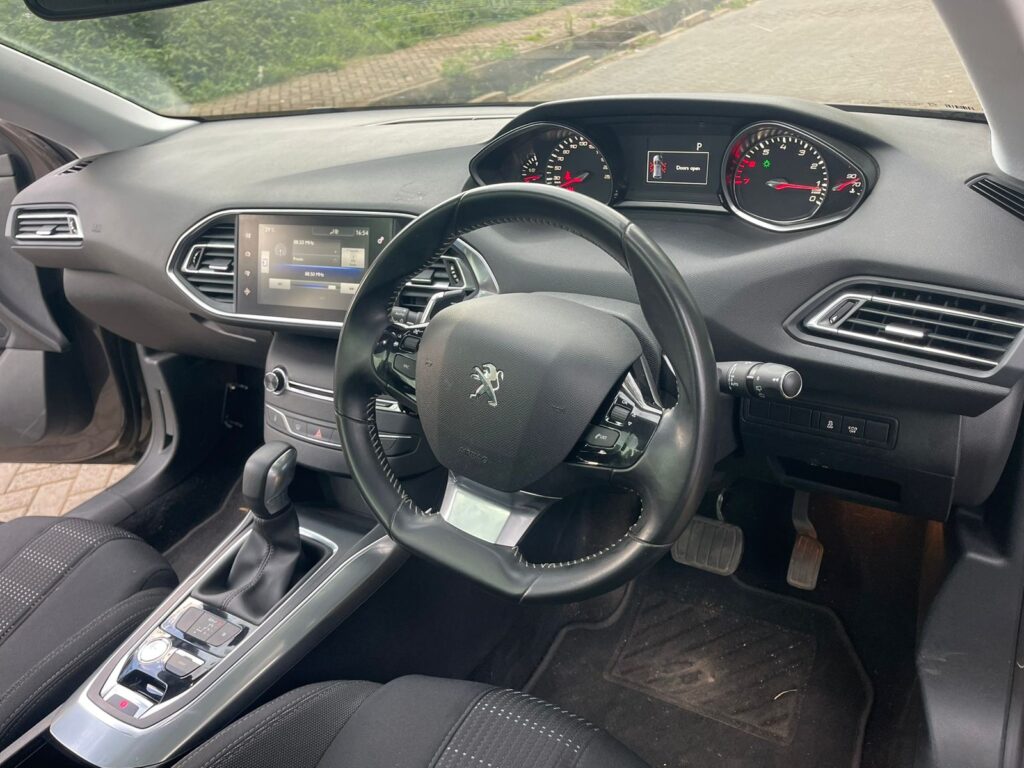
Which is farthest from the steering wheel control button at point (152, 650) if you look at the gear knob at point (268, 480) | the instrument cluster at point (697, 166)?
the instrument cluster at point (697, 166)

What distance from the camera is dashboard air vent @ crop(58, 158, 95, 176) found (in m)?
2.32

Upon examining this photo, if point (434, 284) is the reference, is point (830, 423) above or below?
below

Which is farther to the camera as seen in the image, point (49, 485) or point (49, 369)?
point (49, 485)

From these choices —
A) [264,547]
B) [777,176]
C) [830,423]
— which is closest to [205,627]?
[264,547]

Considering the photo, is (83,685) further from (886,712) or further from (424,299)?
(886,712)

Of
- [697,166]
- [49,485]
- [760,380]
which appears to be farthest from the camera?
[49,485]

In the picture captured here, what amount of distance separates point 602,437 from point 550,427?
7cm

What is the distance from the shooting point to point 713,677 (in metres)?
2.00

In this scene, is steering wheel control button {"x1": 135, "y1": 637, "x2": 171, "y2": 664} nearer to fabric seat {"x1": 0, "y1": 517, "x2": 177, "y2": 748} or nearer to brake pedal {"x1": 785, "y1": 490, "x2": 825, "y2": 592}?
fabric seat {"x1": 0, "y1": 517, "x2": 177, "y2": 748}

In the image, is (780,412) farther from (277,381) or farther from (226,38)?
(226,38)

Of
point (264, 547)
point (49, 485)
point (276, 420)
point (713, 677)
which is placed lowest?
point (49, 485)

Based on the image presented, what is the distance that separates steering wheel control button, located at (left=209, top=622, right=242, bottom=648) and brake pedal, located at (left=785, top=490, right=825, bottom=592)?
130 cm

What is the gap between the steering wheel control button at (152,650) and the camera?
1.50 meters

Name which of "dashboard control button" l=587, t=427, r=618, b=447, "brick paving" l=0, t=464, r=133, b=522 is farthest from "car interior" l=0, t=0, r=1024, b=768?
"brick paving" l=0, t=464, r=133, b=522
